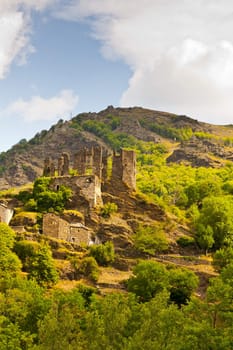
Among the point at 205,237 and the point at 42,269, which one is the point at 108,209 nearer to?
the point at 205,237

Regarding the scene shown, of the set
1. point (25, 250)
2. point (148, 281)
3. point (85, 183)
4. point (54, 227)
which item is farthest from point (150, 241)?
point (25, 250)

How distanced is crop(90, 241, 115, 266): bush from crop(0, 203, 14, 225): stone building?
12.5 m

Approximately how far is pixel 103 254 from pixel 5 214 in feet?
A: 48.7

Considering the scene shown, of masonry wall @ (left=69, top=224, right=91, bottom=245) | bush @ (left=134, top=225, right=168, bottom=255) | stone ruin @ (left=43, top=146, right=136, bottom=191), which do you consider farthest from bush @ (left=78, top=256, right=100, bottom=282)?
stone ruin @ (left=43, top=146, right=136, bottom=191)

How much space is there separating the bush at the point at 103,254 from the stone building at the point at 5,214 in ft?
41.1

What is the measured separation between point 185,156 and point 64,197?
113 metres

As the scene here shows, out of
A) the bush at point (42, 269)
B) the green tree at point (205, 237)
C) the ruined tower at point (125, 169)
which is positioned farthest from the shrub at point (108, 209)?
the bush at point (42, 269)

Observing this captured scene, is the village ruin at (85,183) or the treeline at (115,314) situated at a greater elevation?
the village ruin at (85,183)

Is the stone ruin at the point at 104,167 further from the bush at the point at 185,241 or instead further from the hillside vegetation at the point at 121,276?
the bush at the point at 185,241

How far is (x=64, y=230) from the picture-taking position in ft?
239

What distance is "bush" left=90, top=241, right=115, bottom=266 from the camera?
2731 inches

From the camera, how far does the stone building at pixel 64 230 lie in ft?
236

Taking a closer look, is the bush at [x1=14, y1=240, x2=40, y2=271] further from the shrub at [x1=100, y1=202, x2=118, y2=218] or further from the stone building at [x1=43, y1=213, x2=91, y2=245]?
the shrub at [x1=100, y1=202, x2=118, y2=218]

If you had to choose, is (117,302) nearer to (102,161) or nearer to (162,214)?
(162,214)
